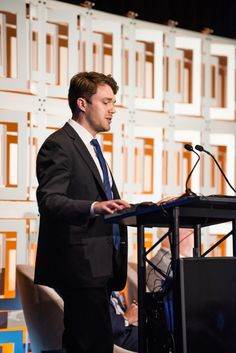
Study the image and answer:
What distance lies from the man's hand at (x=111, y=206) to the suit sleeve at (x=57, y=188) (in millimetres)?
62

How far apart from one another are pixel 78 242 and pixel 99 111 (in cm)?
67

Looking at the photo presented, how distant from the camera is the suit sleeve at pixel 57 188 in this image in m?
2.58

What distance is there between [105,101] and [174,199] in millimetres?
720

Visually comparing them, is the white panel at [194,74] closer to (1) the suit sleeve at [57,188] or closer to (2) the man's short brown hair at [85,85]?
(2) the man's short brown hair at [85,85]

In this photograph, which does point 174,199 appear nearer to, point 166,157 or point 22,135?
point 22,135

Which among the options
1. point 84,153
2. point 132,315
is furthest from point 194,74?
point 84,153

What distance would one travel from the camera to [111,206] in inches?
98.3

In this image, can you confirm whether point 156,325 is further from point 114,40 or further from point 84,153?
point 114,40

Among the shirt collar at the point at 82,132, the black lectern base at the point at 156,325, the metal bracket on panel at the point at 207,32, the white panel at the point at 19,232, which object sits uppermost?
the metal bracket on panel at the point at 207,32

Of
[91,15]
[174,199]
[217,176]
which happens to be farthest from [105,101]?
[217,176]

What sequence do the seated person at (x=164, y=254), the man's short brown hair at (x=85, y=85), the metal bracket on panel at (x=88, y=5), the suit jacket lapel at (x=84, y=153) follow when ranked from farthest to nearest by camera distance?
the metal bracket on panel at (x=88, y=5) < the seated person at (x=164, y=254) < the man's short brown hair at (x=85, y=85) < the suit jacket lapel at (x=84, y=153)

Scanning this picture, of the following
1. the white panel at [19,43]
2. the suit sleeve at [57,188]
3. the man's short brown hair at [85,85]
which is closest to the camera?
the suit sleeve at [57,188]

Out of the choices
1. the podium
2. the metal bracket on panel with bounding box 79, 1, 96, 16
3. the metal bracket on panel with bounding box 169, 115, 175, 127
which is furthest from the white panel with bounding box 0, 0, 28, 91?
the podium

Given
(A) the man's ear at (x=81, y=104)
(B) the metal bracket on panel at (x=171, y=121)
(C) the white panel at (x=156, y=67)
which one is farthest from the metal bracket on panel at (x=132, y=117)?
(A) the man's ear at (x=81, y=104)
